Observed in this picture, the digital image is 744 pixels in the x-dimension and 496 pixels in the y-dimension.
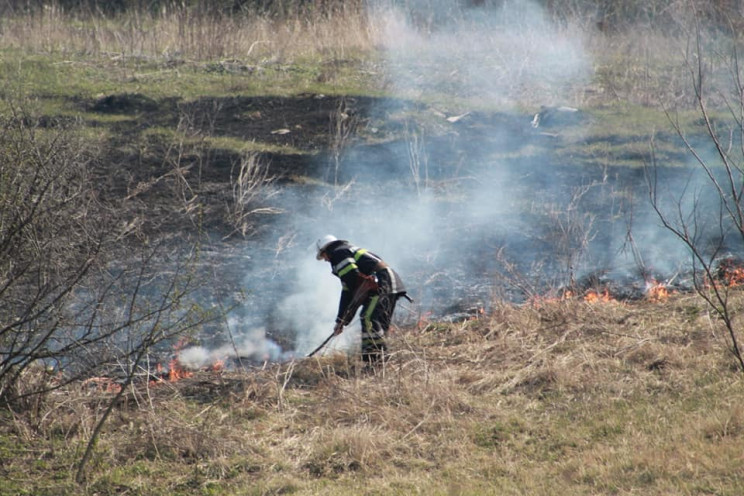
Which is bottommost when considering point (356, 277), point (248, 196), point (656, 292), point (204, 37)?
point (656, 292)

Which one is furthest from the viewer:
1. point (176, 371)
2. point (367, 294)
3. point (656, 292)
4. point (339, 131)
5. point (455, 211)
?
point (339, 131)

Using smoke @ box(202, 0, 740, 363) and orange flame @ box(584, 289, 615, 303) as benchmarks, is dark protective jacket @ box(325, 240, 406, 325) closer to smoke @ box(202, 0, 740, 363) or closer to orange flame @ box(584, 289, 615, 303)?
smoke @ box(202, 0, 740, 363)

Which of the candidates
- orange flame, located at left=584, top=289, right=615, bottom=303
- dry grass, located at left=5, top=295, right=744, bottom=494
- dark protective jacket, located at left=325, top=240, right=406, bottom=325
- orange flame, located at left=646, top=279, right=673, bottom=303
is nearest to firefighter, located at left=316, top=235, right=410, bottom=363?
dark protective jacket, located at left=325, top=240, right=406, bottom=325

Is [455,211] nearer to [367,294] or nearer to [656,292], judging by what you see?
[656,292]

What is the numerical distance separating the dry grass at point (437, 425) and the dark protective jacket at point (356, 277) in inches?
21.6

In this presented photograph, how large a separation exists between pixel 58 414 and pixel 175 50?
43.2 feet

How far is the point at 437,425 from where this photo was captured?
648cm

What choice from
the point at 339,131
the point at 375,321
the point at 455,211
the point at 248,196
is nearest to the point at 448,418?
the point at 375,321

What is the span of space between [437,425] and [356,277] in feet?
6.82

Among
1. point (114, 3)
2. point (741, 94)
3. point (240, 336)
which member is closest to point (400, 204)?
point (240, 336)

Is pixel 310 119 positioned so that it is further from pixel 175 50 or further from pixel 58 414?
pixel 58 414

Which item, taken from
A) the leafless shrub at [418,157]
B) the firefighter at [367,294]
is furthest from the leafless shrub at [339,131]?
the firefighter at [367,294]

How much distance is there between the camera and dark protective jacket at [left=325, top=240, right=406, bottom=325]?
8.05 m

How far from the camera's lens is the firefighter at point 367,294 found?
804 centimetres
